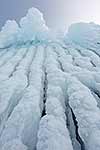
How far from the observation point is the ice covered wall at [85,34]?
13.3m

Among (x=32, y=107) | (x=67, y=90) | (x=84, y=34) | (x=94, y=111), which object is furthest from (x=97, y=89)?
(x=84, y=34)

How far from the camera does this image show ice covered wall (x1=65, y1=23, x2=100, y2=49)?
13.3 metres

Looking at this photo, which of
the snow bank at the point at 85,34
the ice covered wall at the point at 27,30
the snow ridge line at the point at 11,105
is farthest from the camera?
the ice covered wall at the point at 27,30

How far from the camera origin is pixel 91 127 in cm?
350

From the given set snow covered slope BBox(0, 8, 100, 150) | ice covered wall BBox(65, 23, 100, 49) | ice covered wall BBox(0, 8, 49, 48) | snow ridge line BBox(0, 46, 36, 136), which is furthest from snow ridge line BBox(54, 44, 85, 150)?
ice covered wall BBox(0, 8, 49, 48)

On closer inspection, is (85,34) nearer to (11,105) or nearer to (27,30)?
(27,30)

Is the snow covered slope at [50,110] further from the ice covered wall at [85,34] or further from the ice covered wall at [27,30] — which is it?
the ice covered wall at [27,30]

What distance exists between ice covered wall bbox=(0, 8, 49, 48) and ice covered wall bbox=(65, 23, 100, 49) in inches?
89.5

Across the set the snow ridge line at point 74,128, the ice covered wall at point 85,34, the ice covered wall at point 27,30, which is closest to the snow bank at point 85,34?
the ice covered wall at point 85,34

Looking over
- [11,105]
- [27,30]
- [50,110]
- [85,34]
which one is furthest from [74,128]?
[27,30]

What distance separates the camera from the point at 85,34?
1437cm

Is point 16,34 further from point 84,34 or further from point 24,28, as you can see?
point 84,34

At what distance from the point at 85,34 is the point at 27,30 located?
15.9 ft

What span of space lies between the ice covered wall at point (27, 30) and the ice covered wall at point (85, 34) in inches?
89.5
